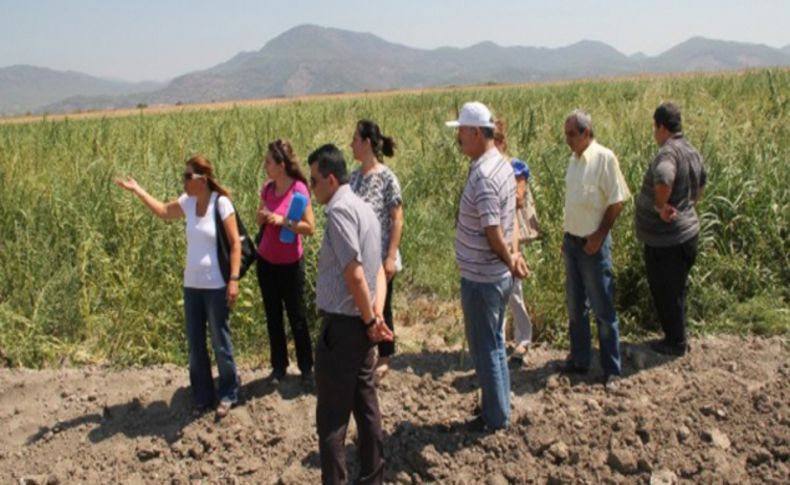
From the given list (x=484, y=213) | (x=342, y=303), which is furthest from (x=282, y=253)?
(x=484, y=213)

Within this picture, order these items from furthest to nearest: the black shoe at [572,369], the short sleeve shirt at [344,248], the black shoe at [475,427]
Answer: the black shoe at [572,369] → the black shoe at [475,427] → the short sleeve shirt at [344,248]

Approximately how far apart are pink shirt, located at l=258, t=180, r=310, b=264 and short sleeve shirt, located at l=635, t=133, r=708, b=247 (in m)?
2.19

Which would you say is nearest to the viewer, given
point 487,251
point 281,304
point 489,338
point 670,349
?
point 487,251

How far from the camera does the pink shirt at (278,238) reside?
4102 mm

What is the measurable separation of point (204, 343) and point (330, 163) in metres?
1.61

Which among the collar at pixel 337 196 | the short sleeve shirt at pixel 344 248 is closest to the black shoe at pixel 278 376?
the short sleeve shirt at pixel 344 248

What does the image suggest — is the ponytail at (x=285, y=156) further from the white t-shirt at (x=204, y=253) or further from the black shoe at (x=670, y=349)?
the black shoe at (x=670, y=349)

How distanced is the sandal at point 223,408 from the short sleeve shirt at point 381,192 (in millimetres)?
1393

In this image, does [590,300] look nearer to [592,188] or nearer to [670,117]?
[592,188]

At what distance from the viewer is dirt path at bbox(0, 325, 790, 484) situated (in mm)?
3619

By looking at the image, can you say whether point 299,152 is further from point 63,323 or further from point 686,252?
point 686,252

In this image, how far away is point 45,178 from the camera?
317 inches

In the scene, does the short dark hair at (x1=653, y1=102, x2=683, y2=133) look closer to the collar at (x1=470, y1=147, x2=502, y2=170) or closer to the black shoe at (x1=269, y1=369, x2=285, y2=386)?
the collar at (x1=470, y1=147, x2=502, y2=170)

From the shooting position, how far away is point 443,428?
390 cm
